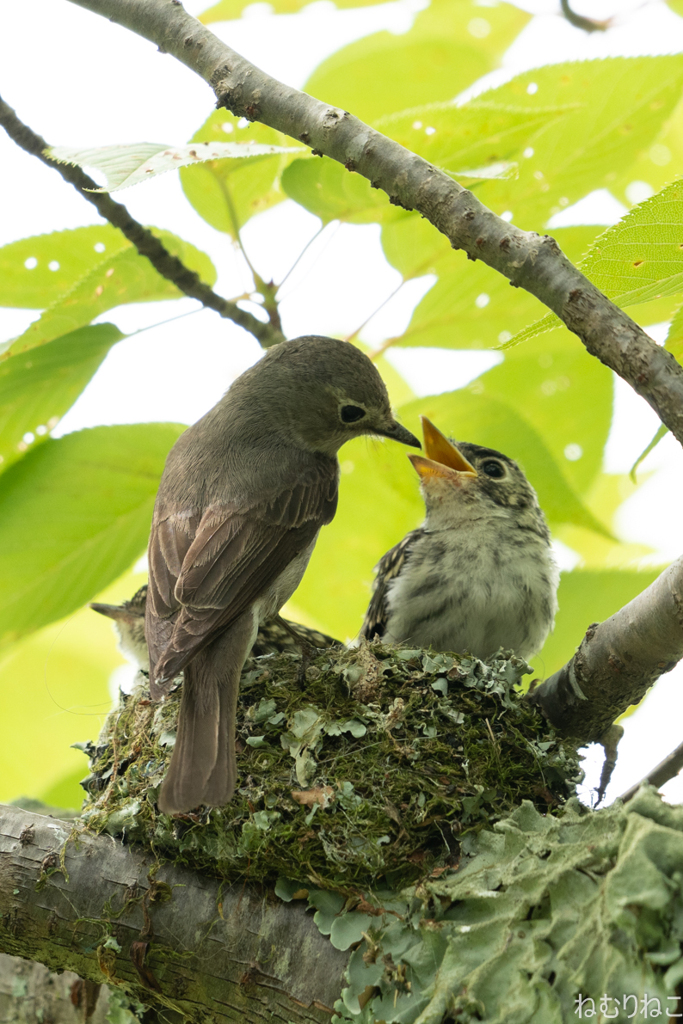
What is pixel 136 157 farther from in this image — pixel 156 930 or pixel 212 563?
pixel 156 930

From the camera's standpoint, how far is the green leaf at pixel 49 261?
132 inches

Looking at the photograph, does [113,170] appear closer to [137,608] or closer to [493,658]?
[493,658]

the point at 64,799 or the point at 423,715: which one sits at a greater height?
the point at 423,715

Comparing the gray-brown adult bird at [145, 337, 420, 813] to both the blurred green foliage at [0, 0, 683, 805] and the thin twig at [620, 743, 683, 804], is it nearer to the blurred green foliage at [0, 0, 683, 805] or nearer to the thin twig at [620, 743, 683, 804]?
the blurred green foliage at [0, 0, 683, 805]

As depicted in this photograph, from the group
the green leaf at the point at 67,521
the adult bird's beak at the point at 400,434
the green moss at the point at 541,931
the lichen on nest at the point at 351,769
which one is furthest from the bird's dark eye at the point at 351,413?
the green moss at the point at 541,931

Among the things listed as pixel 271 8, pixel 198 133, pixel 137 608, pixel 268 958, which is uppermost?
pixel 271 8

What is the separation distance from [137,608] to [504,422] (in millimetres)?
1920

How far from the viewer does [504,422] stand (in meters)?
3.30

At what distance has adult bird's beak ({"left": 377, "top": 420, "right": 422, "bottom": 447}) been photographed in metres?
3.62

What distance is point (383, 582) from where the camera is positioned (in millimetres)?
3709

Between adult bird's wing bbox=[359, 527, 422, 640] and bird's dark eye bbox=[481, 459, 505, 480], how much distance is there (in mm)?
399

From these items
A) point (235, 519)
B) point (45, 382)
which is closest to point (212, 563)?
point (235, 519)

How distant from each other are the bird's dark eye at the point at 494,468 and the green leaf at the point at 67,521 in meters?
1.42

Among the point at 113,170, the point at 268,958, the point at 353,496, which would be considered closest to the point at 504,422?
the point at 353,496
